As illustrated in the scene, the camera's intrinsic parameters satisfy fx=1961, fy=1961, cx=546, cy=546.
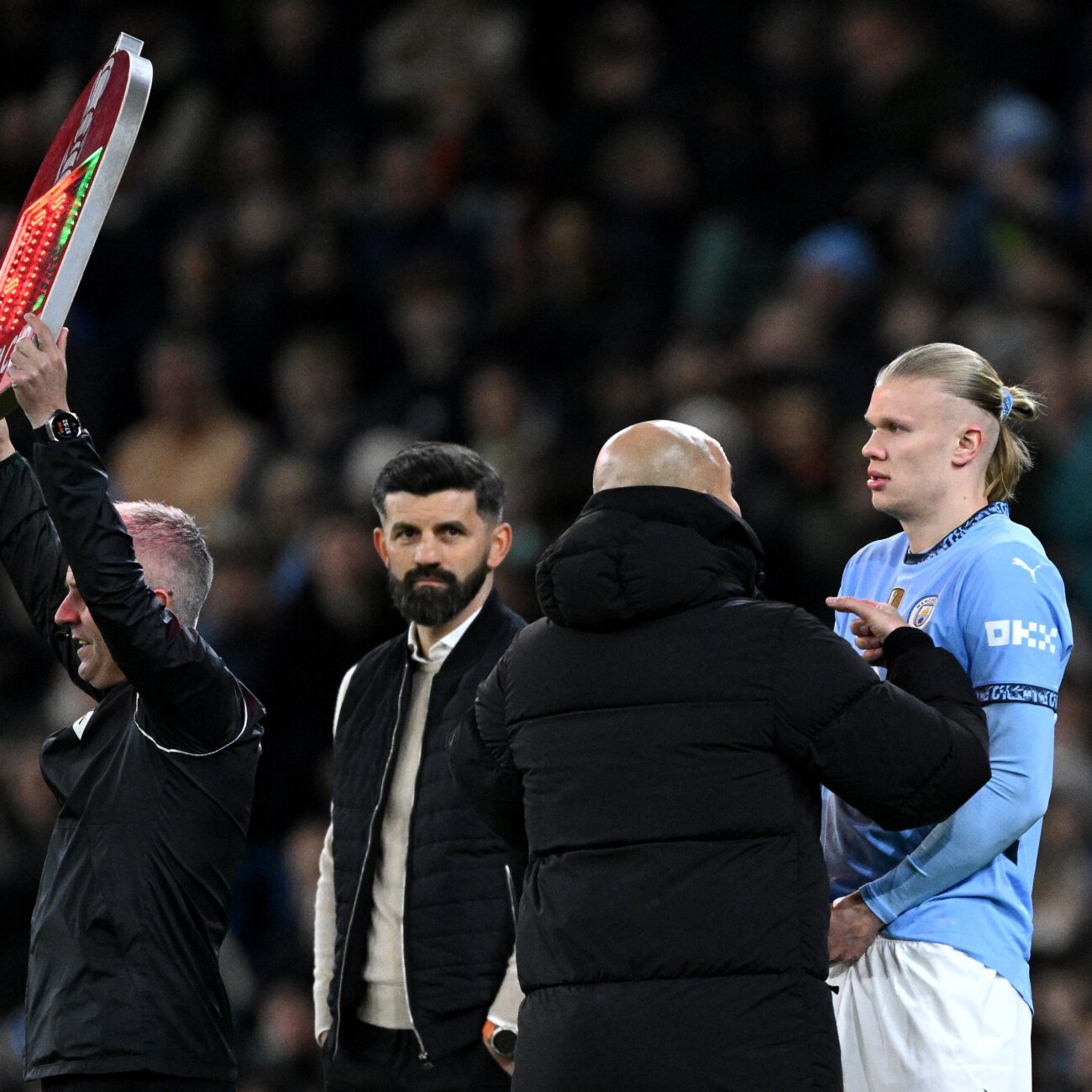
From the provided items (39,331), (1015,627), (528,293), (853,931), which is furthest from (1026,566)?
(528,293)

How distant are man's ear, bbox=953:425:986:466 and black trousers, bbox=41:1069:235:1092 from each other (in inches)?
64.8

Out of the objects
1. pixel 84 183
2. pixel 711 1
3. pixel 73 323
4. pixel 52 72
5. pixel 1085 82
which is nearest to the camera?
pixel 84 183

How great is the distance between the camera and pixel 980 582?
324cm

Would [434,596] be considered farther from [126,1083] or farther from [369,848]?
[126,1083]

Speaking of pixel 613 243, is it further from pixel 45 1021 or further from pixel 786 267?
pixel 45 1021

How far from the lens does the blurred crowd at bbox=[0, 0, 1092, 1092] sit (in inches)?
251

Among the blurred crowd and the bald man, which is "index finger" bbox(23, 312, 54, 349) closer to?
the bald man

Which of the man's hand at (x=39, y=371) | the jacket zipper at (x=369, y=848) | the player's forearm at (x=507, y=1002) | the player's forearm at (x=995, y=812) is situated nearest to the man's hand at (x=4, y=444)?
the man's hand at (x=39, y=371)

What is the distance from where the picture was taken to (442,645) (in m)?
4.09

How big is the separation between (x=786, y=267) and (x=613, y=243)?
787 millimetres

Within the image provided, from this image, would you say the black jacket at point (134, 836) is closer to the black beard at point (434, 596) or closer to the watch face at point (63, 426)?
the watch face at point (63, 426)

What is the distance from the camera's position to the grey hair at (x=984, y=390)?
11.0ft

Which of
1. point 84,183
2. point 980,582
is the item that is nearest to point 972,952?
point 980,582

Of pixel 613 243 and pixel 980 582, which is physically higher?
pixel 613 243
